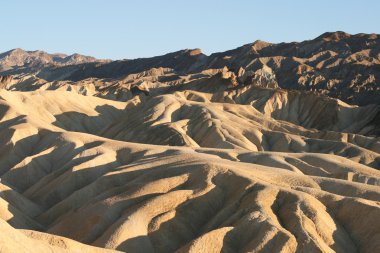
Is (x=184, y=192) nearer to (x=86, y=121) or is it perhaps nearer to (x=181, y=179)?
(x=181, y=179)

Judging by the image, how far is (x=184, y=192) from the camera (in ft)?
139

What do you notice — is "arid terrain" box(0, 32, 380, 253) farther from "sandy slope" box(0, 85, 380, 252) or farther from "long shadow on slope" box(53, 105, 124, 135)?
"long shadow on slope" box(53, 105, 124, 135)

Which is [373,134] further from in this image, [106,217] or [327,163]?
[106,217]

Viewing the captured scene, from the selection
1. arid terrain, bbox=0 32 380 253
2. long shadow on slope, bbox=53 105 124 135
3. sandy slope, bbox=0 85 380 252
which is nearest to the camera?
sandy slope, bbox=0 85 380 252

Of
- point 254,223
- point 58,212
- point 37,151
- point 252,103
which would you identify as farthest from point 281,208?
point 252,103

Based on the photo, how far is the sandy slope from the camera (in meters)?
35.9

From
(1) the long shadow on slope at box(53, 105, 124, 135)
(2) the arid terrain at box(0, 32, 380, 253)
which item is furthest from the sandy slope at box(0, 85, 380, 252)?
(1) the long shadow on slope at box(53, 105, 124, 135)

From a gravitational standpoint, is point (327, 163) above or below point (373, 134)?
above

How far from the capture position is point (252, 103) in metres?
129

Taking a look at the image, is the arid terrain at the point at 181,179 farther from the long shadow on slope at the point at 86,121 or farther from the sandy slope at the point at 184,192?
the long shadow on slope at the point at 86,121

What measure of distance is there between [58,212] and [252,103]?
275ft

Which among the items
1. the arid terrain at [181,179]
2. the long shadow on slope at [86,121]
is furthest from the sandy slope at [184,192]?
the long shadow on slope at [86,121]

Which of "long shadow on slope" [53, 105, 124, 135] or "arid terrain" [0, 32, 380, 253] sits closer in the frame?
"arid terrain" [0, 32, 380, 253]

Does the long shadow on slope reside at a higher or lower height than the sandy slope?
lower
